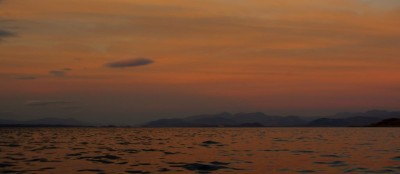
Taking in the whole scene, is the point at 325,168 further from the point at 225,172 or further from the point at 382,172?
the point at 225,172

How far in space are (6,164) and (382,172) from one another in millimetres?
26638

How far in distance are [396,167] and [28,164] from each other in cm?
2693

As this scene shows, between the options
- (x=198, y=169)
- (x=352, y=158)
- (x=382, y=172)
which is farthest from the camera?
(x=352, y=158)

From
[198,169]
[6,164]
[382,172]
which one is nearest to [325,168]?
[382,172]

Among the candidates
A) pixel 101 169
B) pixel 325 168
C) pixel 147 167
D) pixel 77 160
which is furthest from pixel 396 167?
pixel 77 160

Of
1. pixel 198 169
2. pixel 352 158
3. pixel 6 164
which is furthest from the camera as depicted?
pixel 352 158

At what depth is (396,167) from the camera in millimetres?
32719

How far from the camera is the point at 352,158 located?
3972 centimetres

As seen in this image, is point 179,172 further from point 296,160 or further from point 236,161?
point 296,160

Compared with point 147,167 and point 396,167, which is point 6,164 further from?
point 396,167

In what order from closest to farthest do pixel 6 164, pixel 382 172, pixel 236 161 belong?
pixel 382 172 < pixel 6 164 < pixel 236 161

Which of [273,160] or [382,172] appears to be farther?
[273,160]

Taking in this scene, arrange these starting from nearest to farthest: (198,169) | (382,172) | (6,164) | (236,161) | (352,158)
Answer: (382,172), (198,169), (6,164), (236,161), (352,158)

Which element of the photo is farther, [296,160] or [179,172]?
[296,160]
